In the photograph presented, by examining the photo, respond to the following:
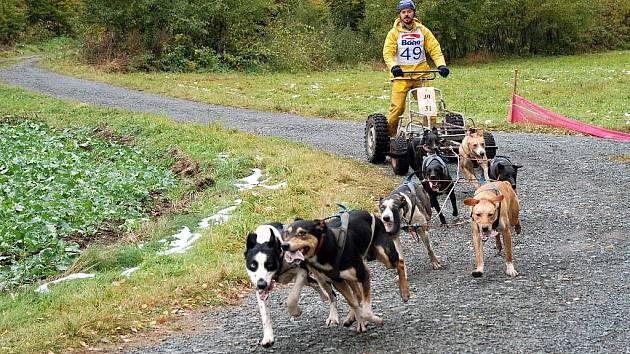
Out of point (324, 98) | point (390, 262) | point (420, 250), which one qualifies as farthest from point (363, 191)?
point (324, 98)

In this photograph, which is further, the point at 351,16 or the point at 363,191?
the point at 351,16

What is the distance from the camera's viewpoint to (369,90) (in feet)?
86.1

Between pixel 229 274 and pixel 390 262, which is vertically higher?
pixel 390 262

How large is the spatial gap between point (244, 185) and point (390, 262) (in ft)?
18.6

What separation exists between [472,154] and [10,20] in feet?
132

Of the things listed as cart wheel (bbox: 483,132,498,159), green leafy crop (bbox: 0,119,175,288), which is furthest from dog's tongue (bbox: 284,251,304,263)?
cart wheel (bbox: 483,132,498,159)

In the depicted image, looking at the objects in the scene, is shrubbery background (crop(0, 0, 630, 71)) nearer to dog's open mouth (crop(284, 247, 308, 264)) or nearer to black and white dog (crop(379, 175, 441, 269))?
black and white dog (crop(379, 175, 441, 269))

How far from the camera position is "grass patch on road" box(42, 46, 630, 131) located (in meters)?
20.2

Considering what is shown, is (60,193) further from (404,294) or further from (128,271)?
(404,294)

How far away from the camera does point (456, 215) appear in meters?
8.91

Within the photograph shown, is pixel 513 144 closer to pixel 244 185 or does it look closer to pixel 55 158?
pixel 244 185

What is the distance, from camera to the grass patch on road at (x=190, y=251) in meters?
5.95

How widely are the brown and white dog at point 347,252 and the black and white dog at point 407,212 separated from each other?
20.5 inches

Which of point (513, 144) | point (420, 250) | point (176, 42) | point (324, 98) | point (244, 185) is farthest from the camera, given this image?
point (176, 42)
